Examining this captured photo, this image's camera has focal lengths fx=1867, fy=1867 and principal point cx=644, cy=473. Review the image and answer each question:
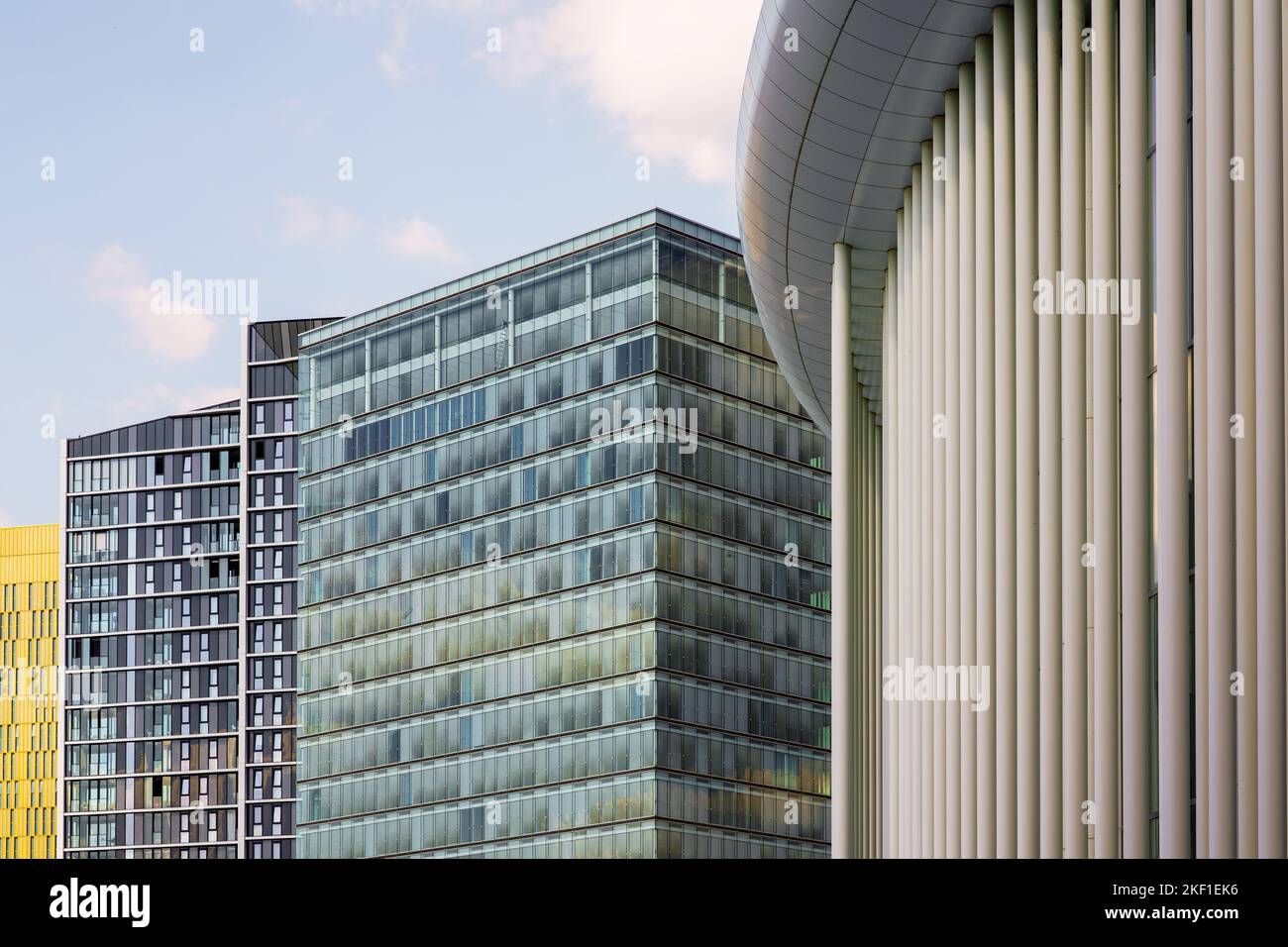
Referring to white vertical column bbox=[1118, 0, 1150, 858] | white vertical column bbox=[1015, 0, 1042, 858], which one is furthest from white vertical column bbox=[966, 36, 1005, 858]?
white vertical column bbox=[1118, 0, 1150, 858]

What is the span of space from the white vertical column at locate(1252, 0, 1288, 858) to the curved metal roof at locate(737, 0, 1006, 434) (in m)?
7.13

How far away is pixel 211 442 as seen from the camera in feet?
484

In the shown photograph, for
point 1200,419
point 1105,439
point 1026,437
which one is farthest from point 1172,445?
point 1026,437

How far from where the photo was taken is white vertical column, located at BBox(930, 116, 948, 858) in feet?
78.0

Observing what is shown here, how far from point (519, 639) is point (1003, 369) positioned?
76.2 meters

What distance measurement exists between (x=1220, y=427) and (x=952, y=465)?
8.62 meters

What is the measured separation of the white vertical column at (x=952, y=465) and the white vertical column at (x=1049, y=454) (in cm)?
320

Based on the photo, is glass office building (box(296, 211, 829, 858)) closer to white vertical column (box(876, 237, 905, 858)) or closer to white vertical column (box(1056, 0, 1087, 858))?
white vertical column (box(876, 237, 905, 858))

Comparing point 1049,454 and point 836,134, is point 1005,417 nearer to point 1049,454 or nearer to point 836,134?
point 1049,454

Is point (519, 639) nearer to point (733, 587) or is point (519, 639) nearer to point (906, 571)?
point (733, 587)

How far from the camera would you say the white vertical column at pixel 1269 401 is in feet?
45.8

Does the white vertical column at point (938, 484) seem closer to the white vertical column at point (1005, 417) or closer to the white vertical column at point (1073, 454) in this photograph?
the white vertical column at point (1005, 417)

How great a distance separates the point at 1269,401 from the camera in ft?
46.5

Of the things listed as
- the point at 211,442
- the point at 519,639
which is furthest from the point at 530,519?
the point at 211,442
